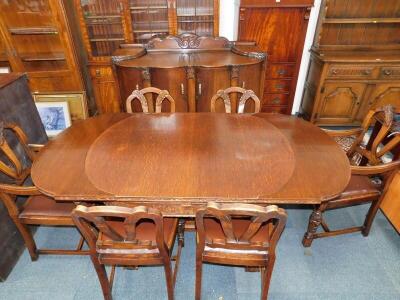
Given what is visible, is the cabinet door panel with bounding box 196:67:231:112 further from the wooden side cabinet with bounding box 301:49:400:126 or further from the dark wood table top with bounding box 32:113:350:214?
the wooden side cabinet with bounding box 301:49:400:126

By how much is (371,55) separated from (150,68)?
2.52 meters

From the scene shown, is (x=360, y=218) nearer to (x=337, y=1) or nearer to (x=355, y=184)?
(x=355, y=184)

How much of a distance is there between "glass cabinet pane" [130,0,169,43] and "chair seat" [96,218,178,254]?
2376 mm

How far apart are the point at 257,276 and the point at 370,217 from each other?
94 centimetres

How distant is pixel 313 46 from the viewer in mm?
3174

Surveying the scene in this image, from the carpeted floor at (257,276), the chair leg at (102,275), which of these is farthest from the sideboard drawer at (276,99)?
the chair leg at (102,275)

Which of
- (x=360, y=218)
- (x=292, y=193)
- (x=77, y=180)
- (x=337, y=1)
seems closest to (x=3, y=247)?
(x=77, y=180)

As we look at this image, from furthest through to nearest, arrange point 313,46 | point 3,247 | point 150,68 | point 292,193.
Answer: point 313,46, point 150,68, point 3,247, point 292,193

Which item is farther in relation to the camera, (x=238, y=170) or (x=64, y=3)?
(x=64, y=3)

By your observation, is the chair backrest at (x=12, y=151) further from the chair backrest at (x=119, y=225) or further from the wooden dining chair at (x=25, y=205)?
the chair backrest at (x=119, y=225)

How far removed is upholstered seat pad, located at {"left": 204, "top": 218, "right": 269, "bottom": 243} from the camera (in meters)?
1.44

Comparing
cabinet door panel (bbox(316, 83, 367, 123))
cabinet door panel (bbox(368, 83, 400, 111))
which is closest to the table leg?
cabinet door panel (bbox(316, 83, 367, 123))

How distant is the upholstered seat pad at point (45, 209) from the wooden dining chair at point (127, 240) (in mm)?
329

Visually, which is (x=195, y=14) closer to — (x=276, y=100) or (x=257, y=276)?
(x=276, y=100)
